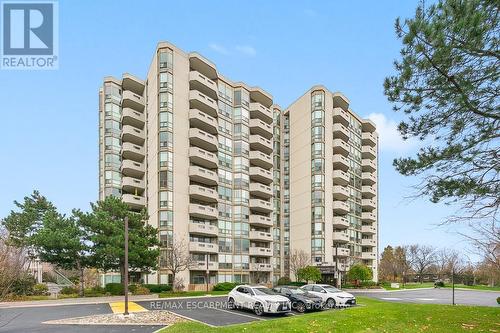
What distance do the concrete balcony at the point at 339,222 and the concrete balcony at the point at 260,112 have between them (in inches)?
822

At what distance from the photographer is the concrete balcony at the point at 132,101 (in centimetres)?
5701

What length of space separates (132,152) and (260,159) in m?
20.3

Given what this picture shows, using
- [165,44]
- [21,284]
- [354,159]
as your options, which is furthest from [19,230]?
[354,159]

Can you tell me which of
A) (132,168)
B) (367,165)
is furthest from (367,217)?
(132,168)

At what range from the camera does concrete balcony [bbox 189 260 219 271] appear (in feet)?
162

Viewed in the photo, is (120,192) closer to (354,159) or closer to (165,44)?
(165,44)

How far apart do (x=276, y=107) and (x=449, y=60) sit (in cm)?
6637

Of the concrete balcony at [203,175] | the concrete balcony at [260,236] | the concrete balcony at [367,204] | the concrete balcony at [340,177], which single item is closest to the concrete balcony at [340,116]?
the concrete balcony at [340,177]

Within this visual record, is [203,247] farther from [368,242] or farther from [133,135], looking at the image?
[368,242]

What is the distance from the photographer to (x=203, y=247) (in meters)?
50.8

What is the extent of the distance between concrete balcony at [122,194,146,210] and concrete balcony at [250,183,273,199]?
1725 cm

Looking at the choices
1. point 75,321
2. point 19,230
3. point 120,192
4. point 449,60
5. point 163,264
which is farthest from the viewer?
point 120,192

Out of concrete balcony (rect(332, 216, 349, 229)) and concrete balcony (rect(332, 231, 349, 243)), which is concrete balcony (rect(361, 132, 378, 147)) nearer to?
concrete balcony (rect(332, 216, 349, 229))

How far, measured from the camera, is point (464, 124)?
12211 millimetres
